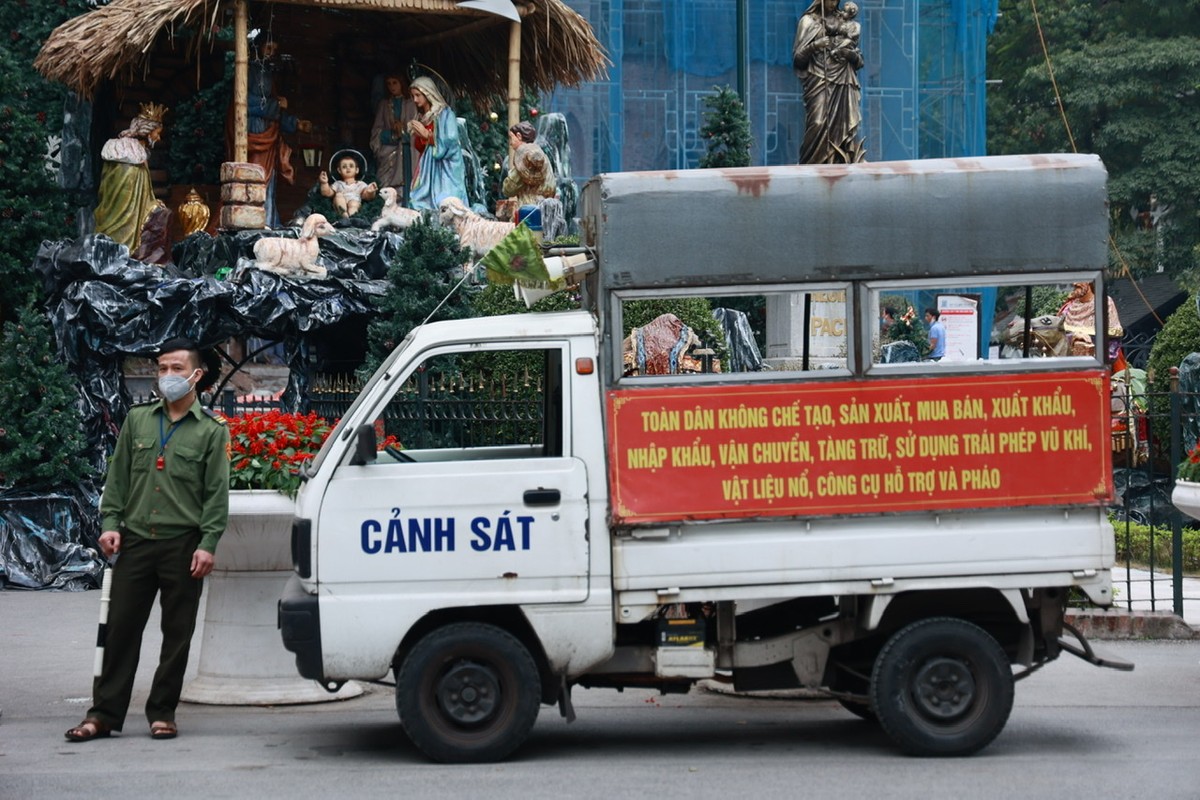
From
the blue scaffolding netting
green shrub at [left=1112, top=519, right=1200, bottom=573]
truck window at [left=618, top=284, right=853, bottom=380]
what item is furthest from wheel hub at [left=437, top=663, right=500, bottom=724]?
the blue scaffolding netting

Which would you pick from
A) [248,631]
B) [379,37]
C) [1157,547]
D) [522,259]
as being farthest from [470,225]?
[522,259]

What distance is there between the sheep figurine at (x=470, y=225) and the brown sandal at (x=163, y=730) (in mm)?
11747

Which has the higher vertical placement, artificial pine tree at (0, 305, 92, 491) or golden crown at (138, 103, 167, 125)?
golden crown at (138, 103, 167, 125)

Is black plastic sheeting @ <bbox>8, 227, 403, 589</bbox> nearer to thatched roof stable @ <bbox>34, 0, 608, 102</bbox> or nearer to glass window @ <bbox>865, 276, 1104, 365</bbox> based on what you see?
thatched roof stable @ <bbox>34, 0, 608, 102</bbox>

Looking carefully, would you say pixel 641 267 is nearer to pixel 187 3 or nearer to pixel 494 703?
pixel 494 703

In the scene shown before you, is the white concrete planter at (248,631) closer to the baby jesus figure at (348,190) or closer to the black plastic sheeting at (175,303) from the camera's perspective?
the black plastic sheeting at (175,303)

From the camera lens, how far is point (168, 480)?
8227 mm

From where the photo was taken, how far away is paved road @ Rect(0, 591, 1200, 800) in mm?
7180

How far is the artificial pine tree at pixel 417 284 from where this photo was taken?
1770 centimetres

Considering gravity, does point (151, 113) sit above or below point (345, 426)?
above

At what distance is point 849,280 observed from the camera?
7684 mm

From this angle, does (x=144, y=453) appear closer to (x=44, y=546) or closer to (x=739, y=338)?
(x=44, y=546)

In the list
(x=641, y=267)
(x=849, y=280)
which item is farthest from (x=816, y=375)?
(x=641, y=267)

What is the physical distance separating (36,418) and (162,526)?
7812 millimetres
